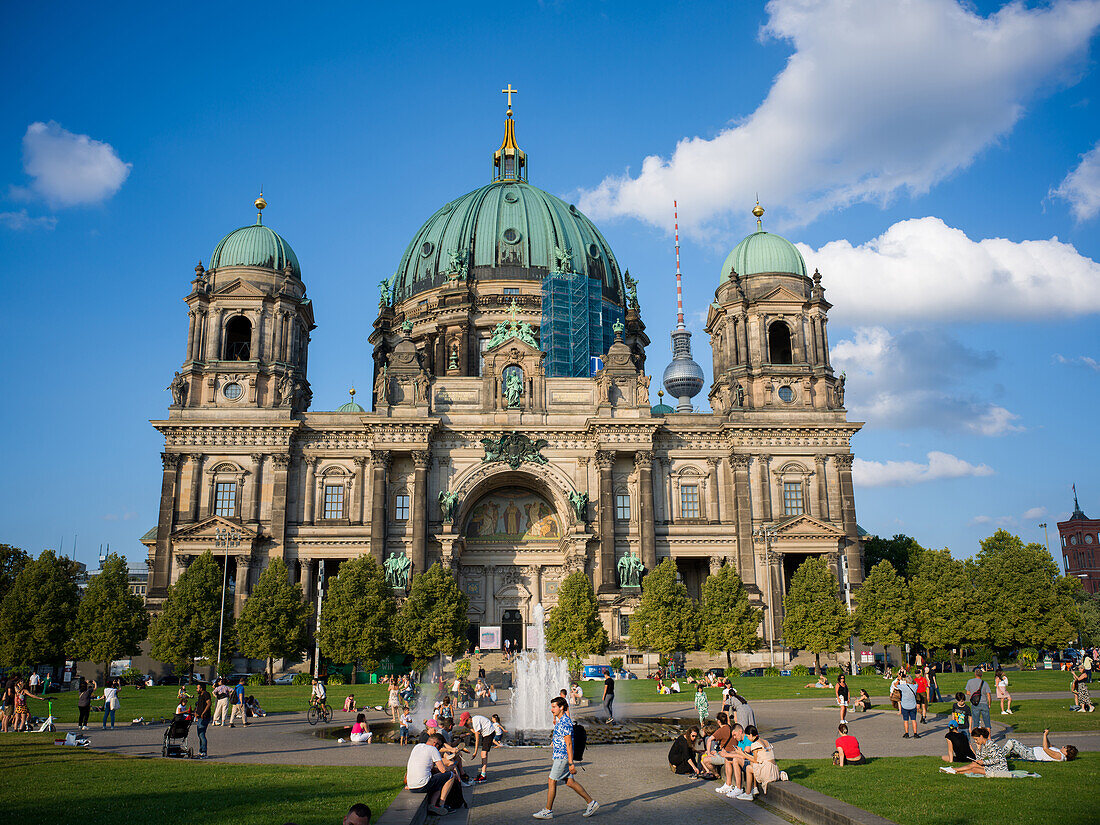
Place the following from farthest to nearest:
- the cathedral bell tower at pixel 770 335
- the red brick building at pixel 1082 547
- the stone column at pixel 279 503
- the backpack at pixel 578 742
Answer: the red brick building at pixel 1082 547 → the cathedral bell tower at pixel 770 335 → the stone column at pixel 279 503 → the backpack at pixel 578 742

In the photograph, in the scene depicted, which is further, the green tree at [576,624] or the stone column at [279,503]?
the stone column at [279,503]

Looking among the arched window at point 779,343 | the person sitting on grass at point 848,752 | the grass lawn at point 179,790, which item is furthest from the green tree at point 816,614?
the grass lawn at point 179,790

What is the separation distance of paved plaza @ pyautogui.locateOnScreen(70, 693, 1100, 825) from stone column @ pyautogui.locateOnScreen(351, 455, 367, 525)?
29.2m

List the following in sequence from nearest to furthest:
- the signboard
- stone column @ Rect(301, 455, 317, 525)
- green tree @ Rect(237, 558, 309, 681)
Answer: green tree @ Rect(237, 558, 309, 681) < the signboard < stone column @ Rect(301, 455, 317, 525)

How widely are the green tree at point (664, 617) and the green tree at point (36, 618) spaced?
113ft

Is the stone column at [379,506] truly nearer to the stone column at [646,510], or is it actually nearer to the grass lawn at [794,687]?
the stone column at [646,510]

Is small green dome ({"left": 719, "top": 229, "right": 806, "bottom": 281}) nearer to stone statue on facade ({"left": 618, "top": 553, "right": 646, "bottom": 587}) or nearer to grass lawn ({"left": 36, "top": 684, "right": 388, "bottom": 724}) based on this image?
stone statue on facade ({"left": 618, "top": 553, "right": 646, "bottom": 587})

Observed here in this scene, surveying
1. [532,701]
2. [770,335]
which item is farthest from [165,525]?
[770,335]

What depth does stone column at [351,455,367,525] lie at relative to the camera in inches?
2594

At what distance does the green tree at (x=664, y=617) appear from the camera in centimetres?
5600

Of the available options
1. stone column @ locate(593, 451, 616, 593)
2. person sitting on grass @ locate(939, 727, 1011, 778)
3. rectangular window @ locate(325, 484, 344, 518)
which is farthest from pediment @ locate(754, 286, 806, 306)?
person sitting on grass @ locate(939, 727, 1011, 778)

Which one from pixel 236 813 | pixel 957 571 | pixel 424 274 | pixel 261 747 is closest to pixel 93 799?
pixel 236 813

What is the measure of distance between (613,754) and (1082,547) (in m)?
141

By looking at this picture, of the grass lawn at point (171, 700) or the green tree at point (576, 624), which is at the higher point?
the green tree at point (576, 624)
